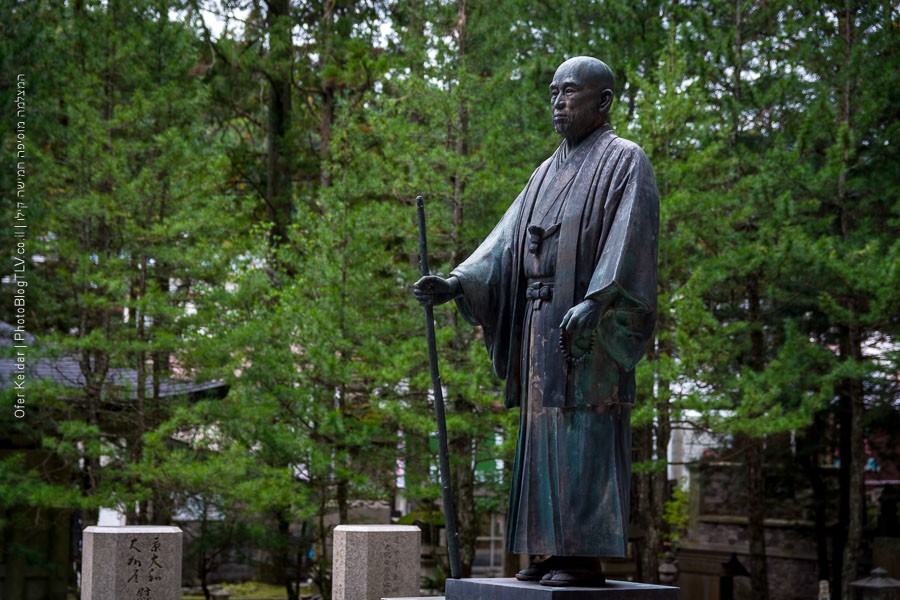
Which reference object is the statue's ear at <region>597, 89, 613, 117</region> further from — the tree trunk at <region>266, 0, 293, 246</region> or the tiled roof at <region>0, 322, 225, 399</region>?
the tree trunk at <region>266, 0, 293, 246</region>

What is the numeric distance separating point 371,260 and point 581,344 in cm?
961

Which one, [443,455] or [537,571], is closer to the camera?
[537,571]

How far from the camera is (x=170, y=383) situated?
1394 centimetres

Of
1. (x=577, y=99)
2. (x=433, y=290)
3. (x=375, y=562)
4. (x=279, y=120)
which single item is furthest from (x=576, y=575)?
(x=279, y=120)

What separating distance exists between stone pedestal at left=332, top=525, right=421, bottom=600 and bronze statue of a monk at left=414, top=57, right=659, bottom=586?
514 cm

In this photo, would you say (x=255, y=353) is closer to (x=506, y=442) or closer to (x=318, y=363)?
(x=318, y=363)

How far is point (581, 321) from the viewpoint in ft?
13.9

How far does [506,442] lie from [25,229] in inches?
243

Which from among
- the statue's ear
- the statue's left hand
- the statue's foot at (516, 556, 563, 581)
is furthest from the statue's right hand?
the statue's foot at (516, 556, 563, 581)

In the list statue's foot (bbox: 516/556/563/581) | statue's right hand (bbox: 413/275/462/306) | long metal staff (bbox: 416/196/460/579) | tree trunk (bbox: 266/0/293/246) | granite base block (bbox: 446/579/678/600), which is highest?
tree trunk (bbox: 266/0/293/246)

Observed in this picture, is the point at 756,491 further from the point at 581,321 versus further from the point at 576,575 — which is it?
the point at 581,321

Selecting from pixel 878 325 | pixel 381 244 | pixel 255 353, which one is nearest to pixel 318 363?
pixel 255 353

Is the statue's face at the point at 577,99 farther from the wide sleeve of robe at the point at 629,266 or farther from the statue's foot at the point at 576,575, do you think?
the statue's foot at the point at 576,575

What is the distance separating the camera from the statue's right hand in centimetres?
484
